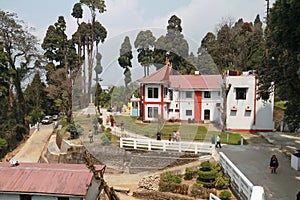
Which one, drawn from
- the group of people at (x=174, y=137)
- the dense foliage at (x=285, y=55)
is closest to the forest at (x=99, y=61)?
the dense foliage at (x=285, y=55)

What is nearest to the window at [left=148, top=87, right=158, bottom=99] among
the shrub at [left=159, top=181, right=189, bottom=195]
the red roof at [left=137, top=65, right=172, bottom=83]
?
the red roof at [left=137, top=65, right=172, bottom=83]

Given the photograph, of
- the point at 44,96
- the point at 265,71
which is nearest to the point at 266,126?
the point at 265,71

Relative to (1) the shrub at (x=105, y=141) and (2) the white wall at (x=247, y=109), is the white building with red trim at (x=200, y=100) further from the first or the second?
(1) the shrub at (x=105, y=141)

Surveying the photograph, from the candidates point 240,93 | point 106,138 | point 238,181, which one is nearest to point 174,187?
point 238,181

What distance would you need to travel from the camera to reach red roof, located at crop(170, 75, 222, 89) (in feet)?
44.1

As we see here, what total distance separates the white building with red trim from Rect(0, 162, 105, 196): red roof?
383 centimetres

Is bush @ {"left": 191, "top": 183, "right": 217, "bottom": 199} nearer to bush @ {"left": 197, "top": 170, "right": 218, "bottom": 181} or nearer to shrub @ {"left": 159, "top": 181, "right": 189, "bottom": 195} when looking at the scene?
shrub @ {"left": 159, "top": 181, "right": 189, "bottom": 195}

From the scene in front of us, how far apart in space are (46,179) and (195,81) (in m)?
8.72

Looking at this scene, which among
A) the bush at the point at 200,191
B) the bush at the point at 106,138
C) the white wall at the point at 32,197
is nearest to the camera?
the white wall at the point at 32,197

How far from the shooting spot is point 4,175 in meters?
12.2

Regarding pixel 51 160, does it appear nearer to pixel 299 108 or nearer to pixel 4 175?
pixel 4 175

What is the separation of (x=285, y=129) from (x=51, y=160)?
17937 millimetres

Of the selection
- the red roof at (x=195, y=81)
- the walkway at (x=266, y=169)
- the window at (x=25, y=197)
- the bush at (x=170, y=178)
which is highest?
the red roof at (x=195, y=81)

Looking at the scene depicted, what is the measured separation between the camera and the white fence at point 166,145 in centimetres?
1657
